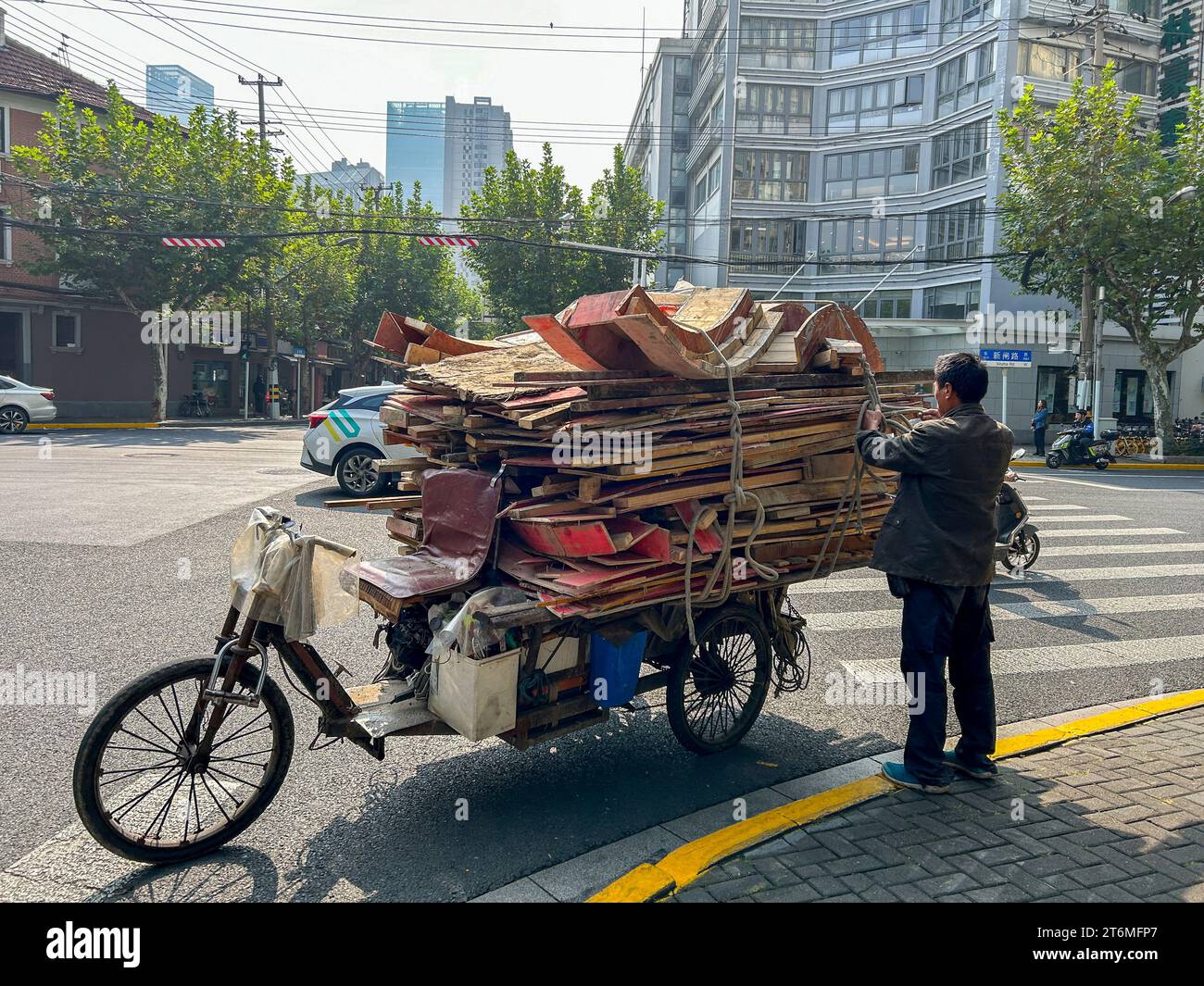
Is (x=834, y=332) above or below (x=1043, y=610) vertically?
above

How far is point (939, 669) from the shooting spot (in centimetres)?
430

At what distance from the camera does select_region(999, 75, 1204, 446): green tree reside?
2428 centimetres

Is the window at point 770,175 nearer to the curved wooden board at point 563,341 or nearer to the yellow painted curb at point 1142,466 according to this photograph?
the yellow painted curb at point 1142,466

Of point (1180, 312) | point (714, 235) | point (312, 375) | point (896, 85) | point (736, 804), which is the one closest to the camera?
point (736, 804)

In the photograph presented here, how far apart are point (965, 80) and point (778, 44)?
31.4 feet

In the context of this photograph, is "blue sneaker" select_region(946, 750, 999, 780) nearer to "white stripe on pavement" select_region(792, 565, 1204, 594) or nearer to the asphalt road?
the asphalt road

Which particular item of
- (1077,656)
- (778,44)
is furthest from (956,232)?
(1077,656)

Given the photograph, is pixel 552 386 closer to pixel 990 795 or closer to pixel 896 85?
pixel 990 795

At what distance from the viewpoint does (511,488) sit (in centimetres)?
430

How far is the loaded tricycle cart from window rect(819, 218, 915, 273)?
38.6 metres

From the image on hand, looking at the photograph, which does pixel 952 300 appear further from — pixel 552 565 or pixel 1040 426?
pixel 552 565

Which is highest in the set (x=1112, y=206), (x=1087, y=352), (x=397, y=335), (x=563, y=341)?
(x=1112, y=206)
